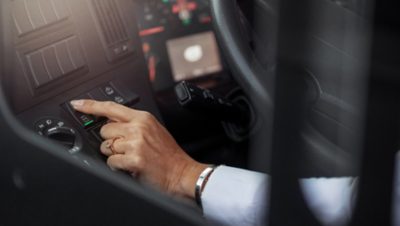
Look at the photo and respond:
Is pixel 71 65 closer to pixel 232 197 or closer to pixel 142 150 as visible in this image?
pixel 142 150

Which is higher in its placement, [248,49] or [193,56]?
[248,49]

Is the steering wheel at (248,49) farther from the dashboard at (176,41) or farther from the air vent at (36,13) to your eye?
the dashboard at (176,41)

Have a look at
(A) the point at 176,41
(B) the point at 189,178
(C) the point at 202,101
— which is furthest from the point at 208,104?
(A) the point at 176,41

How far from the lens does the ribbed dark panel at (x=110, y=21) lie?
1.33 m

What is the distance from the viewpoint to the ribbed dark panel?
52.4 inches

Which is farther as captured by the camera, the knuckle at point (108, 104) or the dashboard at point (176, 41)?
the dashboard at point (176, 41)

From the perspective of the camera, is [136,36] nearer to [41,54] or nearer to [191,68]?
[41,54]

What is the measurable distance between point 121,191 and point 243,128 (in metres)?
0.71

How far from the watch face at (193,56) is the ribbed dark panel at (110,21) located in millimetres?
891

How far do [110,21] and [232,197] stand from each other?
0.43m

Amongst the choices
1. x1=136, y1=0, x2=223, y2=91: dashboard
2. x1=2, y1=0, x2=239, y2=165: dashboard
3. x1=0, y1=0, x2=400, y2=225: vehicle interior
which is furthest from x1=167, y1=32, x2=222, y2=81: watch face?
x1=2, y1=0, x2=239, y2=165: dashboard

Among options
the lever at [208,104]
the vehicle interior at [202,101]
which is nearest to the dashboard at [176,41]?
the vehicle interior at [202,101]

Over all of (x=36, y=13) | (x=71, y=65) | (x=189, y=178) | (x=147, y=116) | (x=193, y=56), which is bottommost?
(x=193, y=56)

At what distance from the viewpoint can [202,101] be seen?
1.31 metres
